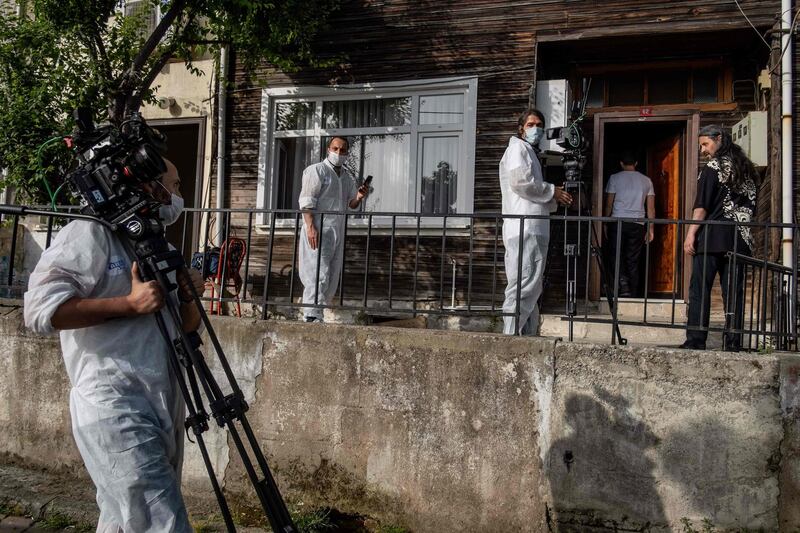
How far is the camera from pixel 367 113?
8438mm

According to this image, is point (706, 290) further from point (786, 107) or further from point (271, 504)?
point (271, 504)

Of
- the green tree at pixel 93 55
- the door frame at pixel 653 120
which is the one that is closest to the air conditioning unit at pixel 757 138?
the door frame at pixel 653 120

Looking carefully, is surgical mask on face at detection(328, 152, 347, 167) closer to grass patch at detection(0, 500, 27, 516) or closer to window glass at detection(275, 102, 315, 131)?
window glass at detection(275, 102, 315, 131)

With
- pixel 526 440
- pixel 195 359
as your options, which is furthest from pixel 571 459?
pixel 195 359

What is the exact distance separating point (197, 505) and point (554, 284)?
447 cm

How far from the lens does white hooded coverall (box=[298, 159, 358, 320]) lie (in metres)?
5.91

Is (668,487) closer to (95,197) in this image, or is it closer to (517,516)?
(517,516)

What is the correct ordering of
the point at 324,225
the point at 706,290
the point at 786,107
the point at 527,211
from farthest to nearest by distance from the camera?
the point at 786,107 < the point at 324,225 < the point at 527,211 < the point at 706,290

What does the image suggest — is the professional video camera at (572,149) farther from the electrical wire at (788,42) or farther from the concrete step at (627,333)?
the electrical wire at (788,42)

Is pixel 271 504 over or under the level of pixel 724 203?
under

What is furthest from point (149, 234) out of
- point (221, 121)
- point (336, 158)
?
point (221, 121)

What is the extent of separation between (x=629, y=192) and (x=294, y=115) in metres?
4.27

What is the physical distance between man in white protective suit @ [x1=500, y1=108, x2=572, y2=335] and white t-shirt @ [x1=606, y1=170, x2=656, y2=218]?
2502 millimetres

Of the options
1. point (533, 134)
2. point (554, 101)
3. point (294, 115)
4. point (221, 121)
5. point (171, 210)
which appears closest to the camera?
point (171, 210)
